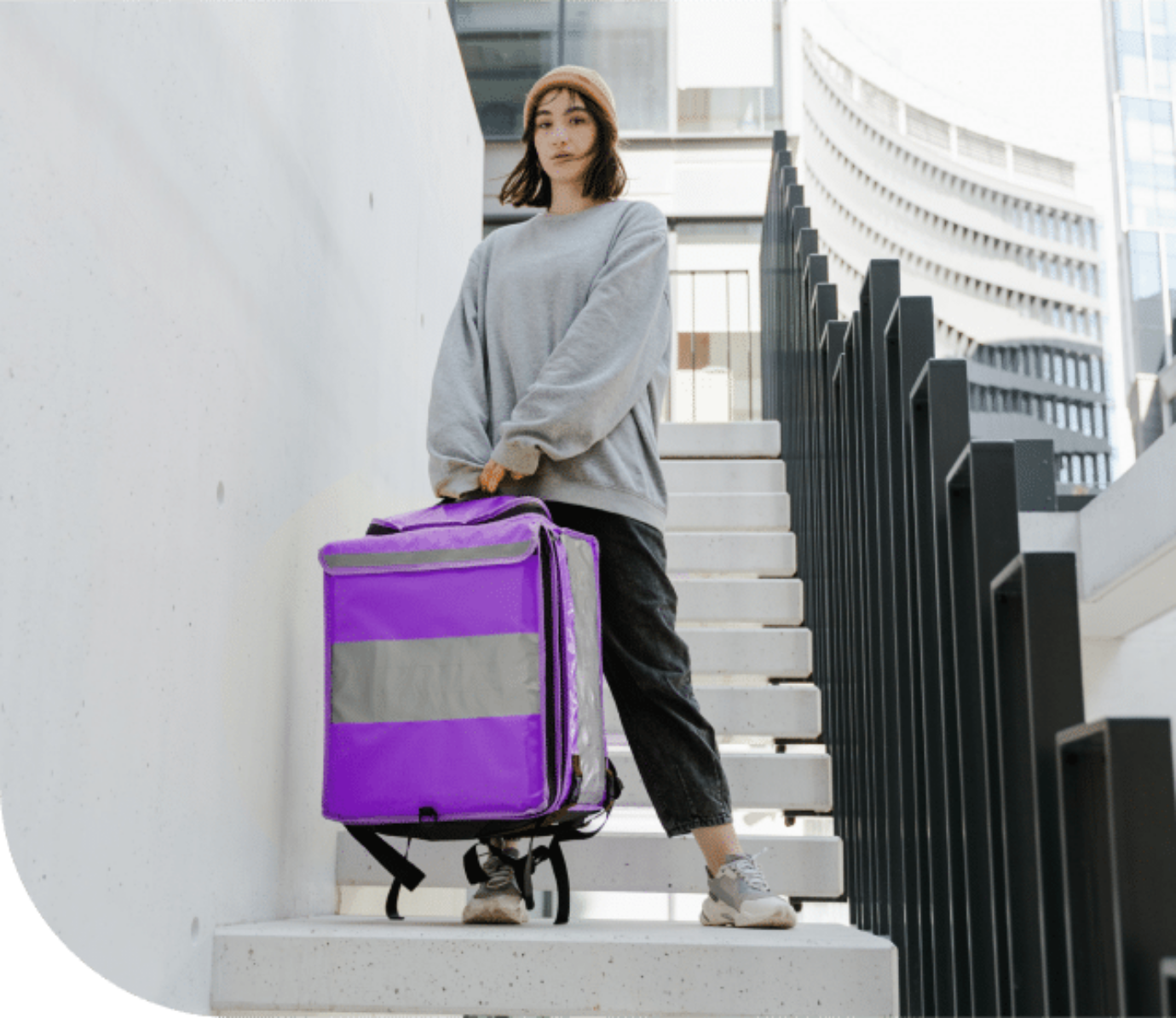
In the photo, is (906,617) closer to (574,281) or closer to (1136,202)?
(574,281)

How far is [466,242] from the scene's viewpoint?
4.23 meters

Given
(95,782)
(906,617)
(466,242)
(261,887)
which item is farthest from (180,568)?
(466,242)

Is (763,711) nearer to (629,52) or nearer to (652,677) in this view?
(652,677)

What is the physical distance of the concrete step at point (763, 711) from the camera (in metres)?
3.00

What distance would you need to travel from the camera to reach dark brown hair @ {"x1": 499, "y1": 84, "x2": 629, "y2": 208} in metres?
2.25

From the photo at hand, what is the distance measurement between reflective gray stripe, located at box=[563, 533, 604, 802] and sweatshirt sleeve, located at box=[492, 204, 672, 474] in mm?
175

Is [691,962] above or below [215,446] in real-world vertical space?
below

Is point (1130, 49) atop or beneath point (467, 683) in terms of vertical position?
atop

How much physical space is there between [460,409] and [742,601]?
61.9 inches

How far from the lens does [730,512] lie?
13.0 ft

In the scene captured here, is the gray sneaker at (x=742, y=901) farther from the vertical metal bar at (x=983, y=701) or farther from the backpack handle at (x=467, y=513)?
the backpack handle at (x=467, y=513)

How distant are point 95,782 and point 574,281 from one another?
44.8 inches

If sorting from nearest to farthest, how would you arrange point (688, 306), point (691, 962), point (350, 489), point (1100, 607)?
point (691, 962), point (350, 489), point (688, 306), point (1100, 607)

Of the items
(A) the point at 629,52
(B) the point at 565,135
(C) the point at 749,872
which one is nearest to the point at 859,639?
(C) the point at 749,872
